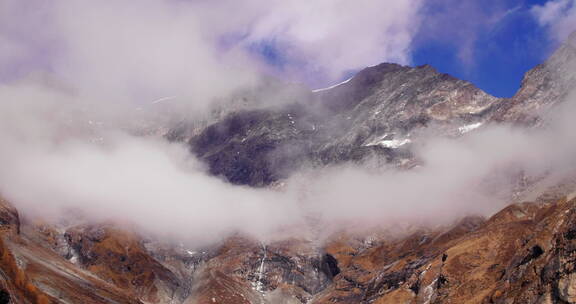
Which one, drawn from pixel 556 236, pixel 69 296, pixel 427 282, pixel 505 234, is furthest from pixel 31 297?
pixel 505 234

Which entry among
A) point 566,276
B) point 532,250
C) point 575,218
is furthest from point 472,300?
point 566,276

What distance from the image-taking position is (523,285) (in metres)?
109

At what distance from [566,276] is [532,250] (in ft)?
121

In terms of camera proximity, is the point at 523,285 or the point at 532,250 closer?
the point at 523,285

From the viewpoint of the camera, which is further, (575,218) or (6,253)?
(6,253)

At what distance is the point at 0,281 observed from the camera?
88.6 metres

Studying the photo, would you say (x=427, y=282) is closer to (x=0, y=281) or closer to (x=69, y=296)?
(x=69, y=296)

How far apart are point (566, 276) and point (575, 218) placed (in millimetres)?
18970

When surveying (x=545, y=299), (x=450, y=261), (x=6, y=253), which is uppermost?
(x=450, y=261)

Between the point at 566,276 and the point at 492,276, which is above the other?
the point at 492,276

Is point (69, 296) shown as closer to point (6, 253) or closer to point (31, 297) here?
point (31, 297)

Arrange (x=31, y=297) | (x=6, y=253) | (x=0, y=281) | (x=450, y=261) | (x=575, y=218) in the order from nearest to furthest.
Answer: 1. (x=0, y=281)
2. (x=575, y=218)
3. (x=6, y=253)
4. (x=31, y=297)
5. (x=450, y=261)

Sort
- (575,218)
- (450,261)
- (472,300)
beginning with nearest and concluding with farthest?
1. (575,218)
2. (472,300)
3. (450,261)

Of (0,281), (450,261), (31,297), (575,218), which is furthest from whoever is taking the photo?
(450,261)
